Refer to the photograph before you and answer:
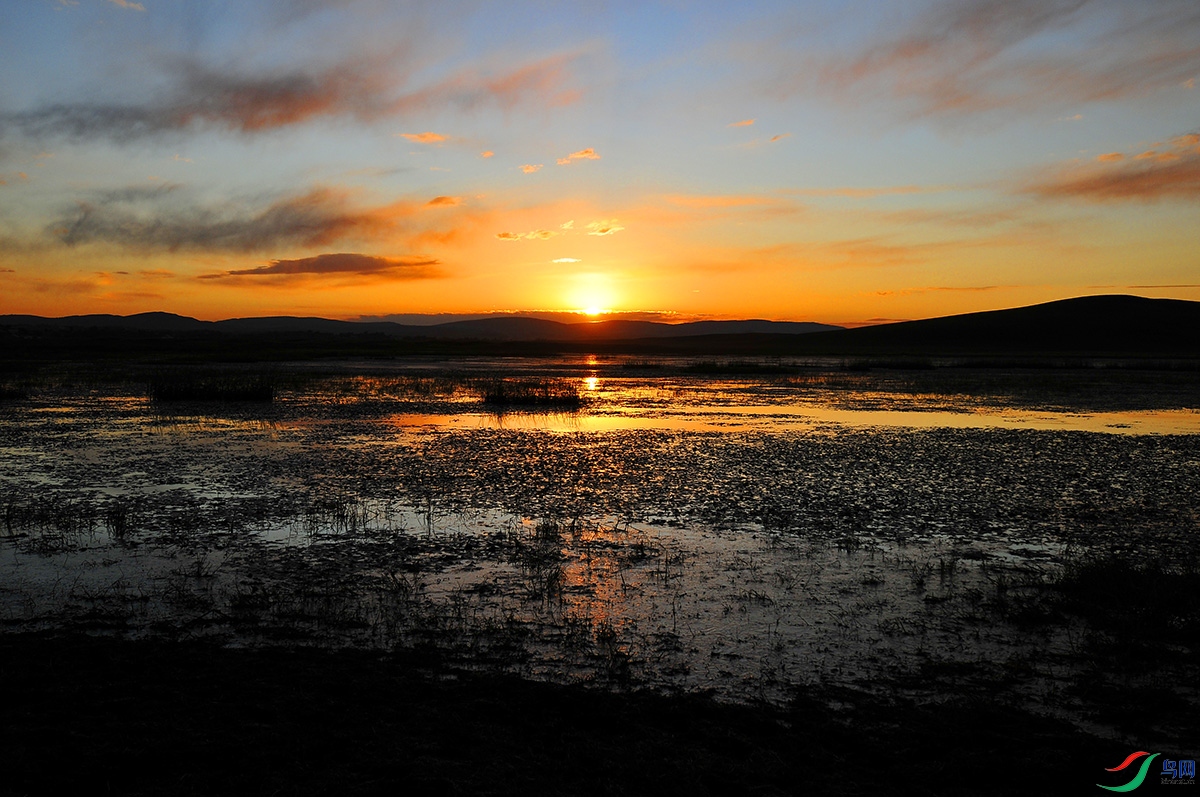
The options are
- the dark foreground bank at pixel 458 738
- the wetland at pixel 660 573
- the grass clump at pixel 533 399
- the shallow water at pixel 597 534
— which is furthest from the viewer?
the grass clump at pixel 533 399

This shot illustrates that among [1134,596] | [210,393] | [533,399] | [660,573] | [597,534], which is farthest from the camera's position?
[533,399]

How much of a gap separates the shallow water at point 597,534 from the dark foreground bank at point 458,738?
27.3 inches

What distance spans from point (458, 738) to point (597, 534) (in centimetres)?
625

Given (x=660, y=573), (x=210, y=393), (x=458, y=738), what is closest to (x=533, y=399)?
(x=210, y=393)

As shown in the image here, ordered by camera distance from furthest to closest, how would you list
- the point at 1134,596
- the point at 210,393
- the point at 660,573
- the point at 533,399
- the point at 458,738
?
the point at 533,399 < the point at 210,393 < the point at 660,573 < the point at 1134,596 < the point at 458,738

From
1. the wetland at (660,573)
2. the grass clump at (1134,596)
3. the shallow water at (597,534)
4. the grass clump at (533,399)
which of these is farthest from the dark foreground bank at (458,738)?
the grass clump at (533,399)

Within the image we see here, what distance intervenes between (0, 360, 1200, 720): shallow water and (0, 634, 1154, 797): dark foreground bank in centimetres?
69

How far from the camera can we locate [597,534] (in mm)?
11422

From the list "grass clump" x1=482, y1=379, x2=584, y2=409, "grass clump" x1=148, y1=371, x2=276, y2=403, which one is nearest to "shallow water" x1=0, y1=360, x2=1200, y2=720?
"grass clump" x1=148, y1=371, x2=276, y2=403

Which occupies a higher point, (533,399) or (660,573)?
(533,399)

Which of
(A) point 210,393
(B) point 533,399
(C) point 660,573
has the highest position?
(A) point 210,393

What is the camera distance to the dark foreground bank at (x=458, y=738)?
4.71m

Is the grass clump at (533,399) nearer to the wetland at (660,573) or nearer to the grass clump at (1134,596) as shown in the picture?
the wetland at (660,573)

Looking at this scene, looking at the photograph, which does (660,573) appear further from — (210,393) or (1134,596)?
(210,393)
